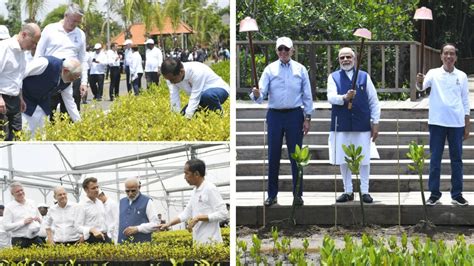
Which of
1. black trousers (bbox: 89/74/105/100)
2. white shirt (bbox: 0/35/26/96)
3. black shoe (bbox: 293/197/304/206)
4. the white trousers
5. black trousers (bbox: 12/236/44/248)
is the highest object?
white shirt (bbox: 0/35/26/96)

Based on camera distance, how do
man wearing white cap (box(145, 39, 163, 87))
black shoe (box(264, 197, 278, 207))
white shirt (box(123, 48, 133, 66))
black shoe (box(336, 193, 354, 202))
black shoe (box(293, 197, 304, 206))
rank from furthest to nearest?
1. white shirt (box(123, 48, 133, 66))
2. man wearing white cap (box(145, 39, 163, 87))
3. black shoe (box(336, 193, 354, 202))
4. black shoe (box(264, 197, 278, 207))
5. black shoe (box(293, 197, 304, 206))

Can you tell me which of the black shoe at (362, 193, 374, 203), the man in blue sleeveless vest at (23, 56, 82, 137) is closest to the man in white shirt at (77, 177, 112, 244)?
the man in blue sleeveless vest at (23, 56, 82, 137)

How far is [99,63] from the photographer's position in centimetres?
1950

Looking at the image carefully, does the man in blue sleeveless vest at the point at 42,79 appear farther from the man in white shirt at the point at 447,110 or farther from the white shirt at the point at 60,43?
the man in white shirt at the point at 447,110

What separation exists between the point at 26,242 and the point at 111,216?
0.42 m

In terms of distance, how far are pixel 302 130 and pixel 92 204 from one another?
5258 millimetres

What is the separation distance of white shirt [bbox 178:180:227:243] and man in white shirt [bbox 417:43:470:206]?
540 centimetres

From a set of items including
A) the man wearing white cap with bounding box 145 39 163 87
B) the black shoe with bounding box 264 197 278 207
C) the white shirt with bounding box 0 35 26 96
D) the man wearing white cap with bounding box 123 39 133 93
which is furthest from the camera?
the man wearing white cap with bounding box 123 39 133 93

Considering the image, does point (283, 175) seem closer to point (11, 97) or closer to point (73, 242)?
point (11, 97)

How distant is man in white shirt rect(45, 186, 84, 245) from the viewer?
16.3ft

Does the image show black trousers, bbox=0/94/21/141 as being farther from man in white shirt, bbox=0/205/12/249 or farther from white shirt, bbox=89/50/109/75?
white shirt, bbox=89/50/109/75

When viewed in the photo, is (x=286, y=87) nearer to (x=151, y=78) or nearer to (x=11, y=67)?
(x=11, y=67)

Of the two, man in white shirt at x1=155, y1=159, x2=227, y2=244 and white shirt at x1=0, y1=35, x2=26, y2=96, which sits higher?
white shirt at x1=0, y1=35, x2=26, y2=96

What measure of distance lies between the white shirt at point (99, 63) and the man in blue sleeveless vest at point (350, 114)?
965 centimetres
